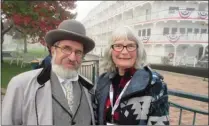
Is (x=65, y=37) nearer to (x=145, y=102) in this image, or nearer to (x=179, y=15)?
(x=145, y=102)

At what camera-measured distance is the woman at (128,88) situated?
188cm

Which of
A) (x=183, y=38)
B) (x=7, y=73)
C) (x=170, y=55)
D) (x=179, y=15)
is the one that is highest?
(x=179, y=15)

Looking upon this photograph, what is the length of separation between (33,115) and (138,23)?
24.4 m

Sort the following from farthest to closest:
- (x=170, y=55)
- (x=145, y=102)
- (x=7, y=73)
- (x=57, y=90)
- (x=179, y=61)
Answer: (x=170, y=55)
(x=179, y=61)
(x=7, y=73)
(x=57, y=90)
(x=145, y=102)

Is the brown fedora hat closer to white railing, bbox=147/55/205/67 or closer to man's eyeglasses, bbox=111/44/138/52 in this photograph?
man's eyeglasses, bbox=111/44/138/52

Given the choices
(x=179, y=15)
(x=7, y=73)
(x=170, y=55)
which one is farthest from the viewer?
(x=170, y=55)

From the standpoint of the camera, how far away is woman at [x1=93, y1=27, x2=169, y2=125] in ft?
6.16

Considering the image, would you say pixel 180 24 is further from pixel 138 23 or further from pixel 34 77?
pixel 34 77

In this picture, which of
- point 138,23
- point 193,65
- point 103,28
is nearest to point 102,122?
point 193,65

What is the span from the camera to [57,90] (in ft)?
6.48

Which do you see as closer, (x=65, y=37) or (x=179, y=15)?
(x=65, y=37)

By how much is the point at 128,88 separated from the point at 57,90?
590 millimetres

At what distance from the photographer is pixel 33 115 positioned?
1.80 metres

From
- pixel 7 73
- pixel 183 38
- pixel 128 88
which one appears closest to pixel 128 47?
pixel 128 88
